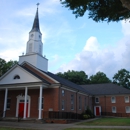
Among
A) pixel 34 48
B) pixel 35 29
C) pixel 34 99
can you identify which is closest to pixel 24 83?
pixel 34 99

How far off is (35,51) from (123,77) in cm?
5325

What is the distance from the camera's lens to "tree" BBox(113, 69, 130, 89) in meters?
71.6

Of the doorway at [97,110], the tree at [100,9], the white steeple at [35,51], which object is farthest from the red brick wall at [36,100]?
the doorway at [97,110]

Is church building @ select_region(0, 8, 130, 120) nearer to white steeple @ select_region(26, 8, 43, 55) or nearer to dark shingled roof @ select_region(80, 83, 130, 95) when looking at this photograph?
white steeple @ select_region(26, 8, 43, 55)

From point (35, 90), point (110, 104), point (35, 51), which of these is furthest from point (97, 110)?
point (35, 51)

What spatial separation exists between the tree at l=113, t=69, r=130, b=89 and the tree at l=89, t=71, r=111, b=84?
182 inches

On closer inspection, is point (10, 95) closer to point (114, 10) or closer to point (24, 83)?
point (24, 83)

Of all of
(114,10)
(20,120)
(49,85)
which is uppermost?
(114,10)

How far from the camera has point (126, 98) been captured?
38406 millimetres

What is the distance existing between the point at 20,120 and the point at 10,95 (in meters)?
6.72

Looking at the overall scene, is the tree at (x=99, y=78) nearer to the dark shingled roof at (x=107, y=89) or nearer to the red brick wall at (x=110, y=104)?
the dark shingled roof at (x=107, y=89)

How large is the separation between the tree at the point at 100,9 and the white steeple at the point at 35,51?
673 inches

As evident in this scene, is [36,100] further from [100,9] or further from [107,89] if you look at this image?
[107,89]

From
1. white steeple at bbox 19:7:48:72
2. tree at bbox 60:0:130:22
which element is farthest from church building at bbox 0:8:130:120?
tree at bbox 60:0:130:22
